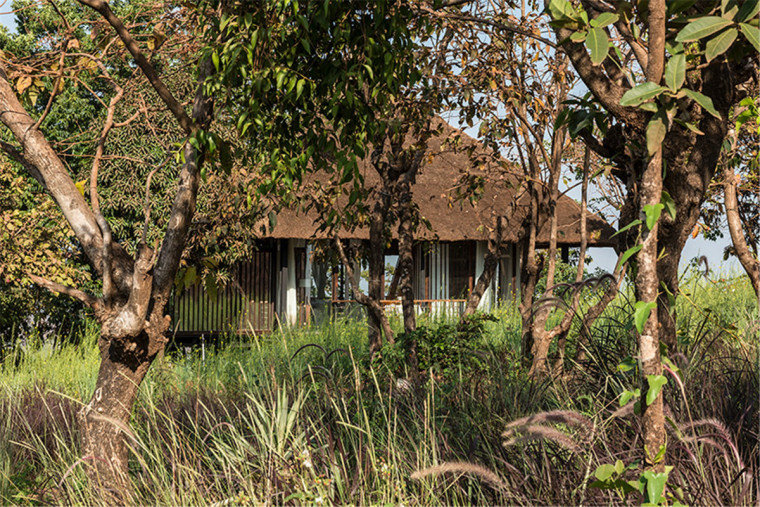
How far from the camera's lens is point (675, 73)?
8.00 feet

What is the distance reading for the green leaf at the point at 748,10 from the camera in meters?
2.41

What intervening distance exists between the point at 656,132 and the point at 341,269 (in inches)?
644

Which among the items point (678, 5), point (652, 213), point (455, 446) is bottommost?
point (455, 446)

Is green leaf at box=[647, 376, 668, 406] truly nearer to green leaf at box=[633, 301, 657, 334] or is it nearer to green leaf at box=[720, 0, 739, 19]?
green leaf at box=[633, 301, 657, 334]

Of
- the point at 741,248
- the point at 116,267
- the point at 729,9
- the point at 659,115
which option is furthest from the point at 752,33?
the point at 116,267

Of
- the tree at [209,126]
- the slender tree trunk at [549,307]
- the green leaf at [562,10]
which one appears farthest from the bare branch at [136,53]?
the slender tree trunk at [549,307]

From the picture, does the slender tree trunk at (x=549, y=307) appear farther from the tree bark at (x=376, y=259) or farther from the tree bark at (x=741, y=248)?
the tree bark at (x=376, y=259)

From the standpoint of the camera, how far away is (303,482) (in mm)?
3221

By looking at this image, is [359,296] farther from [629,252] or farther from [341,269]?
[341,269]

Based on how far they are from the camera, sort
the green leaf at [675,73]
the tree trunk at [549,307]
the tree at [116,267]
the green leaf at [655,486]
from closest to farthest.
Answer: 1. the green leaf at [655,486]
2. the green leaf at [675,73]
3. the tree at [116,267]
4. the tree trunk at [549,307]

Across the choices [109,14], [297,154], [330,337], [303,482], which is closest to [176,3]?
[109,14]

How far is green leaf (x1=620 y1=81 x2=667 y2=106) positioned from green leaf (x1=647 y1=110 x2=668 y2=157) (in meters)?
0.10

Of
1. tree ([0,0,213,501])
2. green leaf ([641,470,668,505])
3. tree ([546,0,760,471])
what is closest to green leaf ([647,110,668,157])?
tree ([546,0,760,471])

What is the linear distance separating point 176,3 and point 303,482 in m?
4.73
